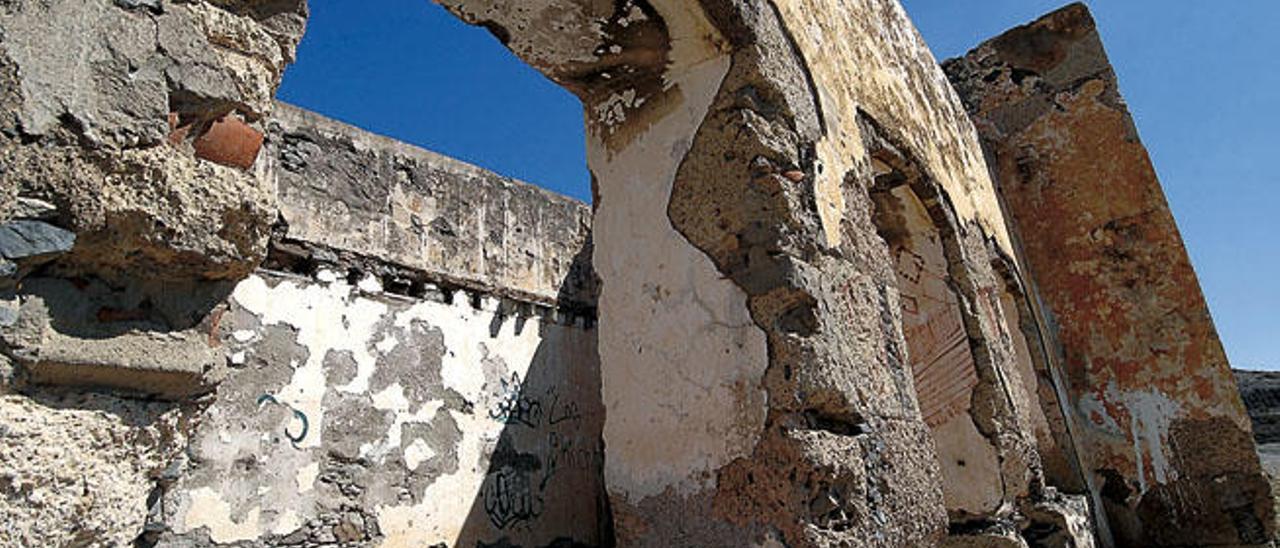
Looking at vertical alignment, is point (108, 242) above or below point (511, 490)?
below

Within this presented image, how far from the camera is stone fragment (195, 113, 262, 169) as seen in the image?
114cm

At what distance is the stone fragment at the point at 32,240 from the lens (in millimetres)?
884

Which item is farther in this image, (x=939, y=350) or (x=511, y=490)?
(x=511, y=490)

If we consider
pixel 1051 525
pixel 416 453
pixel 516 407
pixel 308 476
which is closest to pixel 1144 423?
pixel 1051 525

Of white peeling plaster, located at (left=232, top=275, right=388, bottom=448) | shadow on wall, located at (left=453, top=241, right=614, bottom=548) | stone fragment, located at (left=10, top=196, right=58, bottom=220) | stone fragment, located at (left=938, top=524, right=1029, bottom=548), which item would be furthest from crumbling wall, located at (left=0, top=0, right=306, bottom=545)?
shadow on wall, located at (left=453, top=241, right=614, bottom=548)

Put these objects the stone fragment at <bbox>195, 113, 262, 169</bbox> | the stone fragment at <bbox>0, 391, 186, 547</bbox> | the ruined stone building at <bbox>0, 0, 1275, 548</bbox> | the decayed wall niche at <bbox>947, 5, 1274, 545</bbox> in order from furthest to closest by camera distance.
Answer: the decayed wall niche at <bbox>947, 5, 1274, 545</bbox>, the stone fragment at <bbox>195, 113, 262, 169</bbox>, the ruined stone building at <bbox>0, 0, 1275, 548</bbox>, the stone fragment at <bbox>0, 391, 186, 547</bbox>

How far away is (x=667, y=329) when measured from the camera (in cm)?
225

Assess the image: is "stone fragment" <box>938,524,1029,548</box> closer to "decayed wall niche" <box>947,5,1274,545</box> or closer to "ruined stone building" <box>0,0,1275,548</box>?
"ruined stone building" <box>0,0,1275,548</box>

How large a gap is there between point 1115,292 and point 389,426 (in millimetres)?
5261

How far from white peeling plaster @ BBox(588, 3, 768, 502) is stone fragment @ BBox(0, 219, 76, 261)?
4.97ft

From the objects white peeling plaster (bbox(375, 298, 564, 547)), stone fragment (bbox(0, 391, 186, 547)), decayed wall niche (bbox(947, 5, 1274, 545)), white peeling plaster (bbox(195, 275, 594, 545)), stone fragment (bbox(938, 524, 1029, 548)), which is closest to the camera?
stone fragment (bbox(0, 391, 186, 547))

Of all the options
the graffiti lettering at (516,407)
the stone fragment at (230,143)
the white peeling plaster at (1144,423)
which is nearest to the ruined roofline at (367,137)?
the graffiti lettering at (516,407)

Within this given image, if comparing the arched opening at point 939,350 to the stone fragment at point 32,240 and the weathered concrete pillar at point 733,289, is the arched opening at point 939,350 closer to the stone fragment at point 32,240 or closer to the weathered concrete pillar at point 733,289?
the weathered concrete pillar at point 733,289

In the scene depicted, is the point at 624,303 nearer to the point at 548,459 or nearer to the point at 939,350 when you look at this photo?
the point at 939,350
